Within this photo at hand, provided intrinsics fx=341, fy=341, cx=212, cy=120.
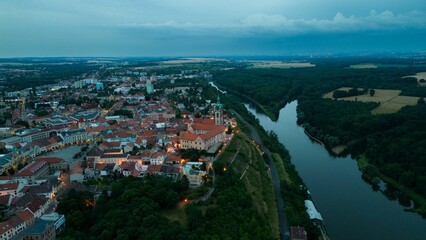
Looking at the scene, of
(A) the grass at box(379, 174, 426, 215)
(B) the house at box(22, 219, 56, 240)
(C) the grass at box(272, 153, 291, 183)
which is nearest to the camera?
(B) the house at box(22, 219, 56, 240)

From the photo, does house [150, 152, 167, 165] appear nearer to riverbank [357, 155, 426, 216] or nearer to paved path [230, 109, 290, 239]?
paved path [230, 109, 290, 239]

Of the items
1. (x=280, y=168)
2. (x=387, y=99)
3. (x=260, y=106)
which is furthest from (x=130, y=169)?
(x=387, y=99)

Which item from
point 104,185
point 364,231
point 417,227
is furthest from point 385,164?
point 104,185

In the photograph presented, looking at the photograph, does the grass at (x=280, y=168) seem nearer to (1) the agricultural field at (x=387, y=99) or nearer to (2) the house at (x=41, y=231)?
(2) the house at (x=41, y=231)

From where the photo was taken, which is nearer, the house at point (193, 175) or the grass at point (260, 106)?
the house at point (193, 175)

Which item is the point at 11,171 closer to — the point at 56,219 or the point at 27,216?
the point at 27,216

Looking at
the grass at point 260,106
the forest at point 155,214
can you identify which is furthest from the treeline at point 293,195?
the grass at point 260,106

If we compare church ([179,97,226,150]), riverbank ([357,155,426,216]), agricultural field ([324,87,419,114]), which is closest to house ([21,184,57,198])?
church ([179,97,226,150])
